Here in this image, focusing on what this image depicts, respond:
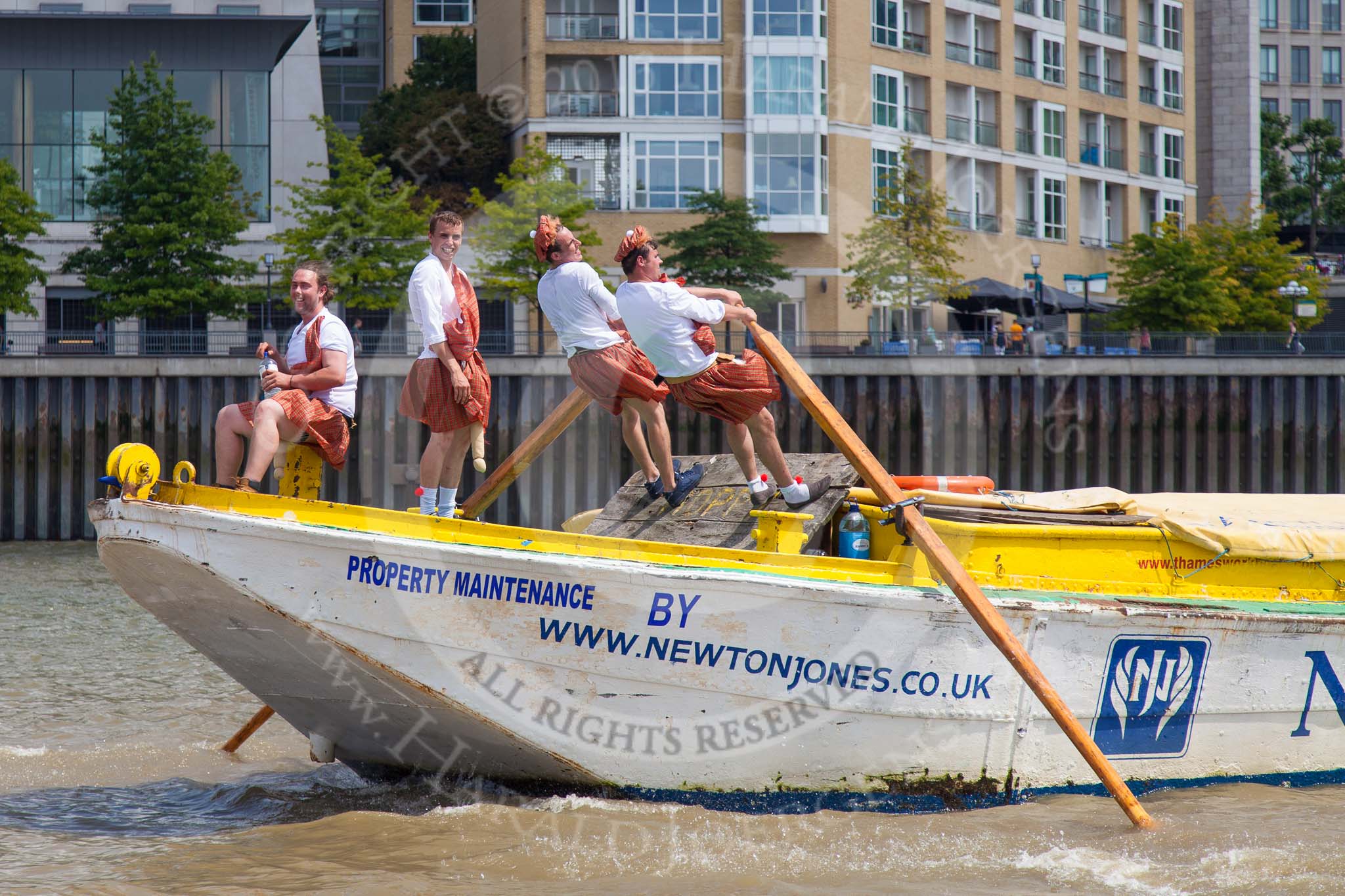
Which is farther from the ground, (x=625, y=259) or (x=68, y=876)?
(x=625, y=259)

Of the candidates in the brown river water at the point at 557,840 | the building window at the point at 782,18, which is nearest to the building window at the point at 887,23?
the building window at the point at 782,18

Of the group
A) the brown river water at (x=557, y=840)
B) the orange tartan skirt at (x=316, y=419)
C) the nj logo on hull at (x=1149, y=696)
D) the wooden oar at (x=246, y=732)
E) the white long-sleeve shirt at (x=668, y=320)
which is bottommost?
the brown river water at (x=557, y=840)

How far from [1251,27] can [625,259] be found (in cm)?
6118

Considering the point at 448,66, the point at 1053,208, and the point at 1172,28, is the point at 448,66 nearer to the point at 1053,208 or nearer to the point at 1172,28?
the point at 1053,208

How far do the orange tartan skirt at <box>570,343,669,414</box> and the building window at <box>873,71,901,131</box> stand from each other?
3896cm

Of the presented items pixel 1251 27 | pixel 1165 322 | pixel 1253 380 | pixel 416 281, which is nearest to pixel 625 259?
pixel 416 281

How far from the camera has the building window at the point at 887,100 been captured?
44.8 meters

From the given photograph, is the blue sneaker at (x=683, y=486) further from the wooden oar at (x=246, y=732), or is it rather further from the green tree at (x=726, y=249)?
the green tree at (x=726, y=249)

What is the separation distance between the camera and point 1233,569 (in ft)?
24.0

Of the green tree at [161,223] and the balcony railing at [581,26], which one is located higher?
the balcony railing at [581,26]

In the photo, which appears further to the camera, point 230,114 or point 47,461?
point 230,114

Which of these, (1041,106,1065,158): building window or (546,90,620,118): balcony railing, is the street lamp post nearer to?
(546,90,620,118): balcony railing

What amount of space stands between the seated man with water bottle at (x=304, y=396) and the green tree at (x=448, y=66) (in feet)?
160

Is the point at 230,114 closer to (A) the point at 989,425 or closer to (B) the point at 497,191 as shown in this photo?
(B) the point at 497,191
